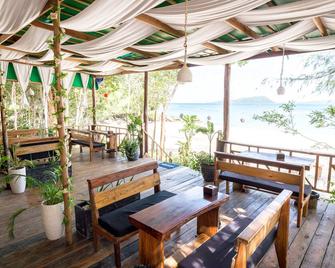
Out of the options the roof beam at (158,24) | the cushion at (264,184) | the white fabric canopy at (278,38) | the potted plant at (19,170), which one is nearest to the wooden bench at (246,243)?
the cushion at (264,184)

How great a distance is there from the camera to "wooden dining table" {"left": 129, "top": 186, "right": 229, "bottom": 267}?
1708mm

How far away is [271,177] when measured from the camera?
282cm

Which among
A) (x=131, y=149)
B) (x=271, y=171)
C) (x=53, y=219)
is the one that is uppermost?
(x=271, y=171)

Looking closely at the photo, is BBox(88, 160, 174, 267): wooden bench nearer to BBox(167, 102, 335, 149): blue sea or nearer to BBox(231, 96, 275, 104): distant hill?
BBox(167, 102, 335, 149): blue sea

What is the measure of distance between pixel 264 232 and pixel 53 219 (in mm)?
2100

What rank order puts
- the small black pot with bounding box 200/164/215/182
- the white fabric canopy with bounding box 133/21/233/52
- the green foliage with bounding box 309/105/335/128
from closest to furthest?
the white fabric canopy with bounding box 133/21/233/52 < the green foliage with bounding box 309/105/335/128 < the small black pot with bounding box 200/164/215/182

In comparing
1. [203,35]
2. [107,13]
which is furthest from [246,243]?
[203,35]

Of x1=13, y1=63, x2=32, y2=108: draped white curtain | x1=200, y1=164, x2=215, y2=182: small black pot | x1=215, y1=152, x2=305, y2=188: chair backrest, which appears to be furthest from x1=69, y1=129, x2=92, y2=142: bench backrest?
x1=215, y1=152, x2=305, y2=188: chair backrest

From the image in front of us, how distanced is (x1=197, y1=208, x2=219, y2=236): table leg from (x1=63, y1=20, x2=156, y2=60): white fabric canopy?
2.49m

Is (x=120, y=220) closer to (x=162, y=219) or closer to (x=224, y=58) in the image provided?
(x=162, y=219)

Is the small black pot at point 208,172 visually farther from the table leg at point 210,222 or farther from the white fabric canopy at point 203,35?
the white fabric canopy at point 203,35

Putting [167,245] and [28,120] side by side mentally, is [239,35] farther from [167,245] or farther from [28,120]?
[28,120]

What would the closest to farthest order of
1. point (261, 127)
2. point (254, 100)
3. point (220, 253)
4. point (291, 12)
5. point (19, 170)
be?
point (220, 253) → point (291, 12) → point (19, 170) → point (261, 127) → point (254, 100)

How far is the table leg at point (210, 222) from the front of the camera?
238 cm
